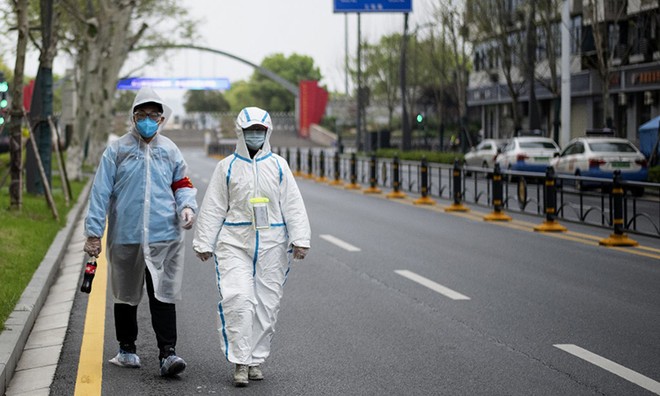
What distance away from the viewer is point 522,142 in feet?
119

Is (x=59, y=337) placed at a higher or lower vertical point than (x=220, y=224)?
lower

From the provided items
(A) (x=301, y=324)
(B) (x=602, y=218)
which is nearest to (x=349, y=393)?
(A) (x=301, y=324)

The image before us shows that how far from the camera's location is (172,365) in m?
7.25

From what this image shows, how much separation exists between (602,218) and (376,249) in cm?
452

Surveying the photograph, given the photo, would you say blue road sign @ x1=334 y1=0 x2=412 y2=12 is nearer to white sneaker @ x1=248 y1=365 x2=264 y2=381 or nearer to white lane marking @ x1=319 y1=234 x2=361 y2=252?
white lane marking @ x1=319 y1=234 x2=361 y2=252

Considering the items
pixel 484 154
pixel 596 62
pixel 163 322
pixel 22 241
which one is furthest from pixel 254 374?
pixel 596 62

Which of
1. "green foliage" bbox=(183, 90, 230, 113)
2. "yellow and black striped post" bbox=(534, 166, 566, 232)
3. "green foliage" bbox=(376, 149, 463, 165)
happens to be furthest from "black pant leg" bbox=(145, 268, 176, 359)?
"green foliage" bbox=(183, 90, 230, 113)

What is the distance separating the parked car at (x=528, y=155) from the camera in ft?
115

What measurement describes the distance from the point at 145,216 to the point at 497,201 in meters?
14.3

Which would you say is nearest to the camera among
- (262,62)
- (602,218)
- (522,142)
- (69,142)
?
(602,218)

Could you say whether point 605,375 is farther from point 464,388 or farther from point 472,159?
point 472,159

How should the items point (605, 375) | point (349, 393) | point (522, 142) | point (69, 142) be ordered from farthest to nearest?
1. point (522, 142)
2. point (69, 142)
3. point (605, 375)
4. point (349, 393)

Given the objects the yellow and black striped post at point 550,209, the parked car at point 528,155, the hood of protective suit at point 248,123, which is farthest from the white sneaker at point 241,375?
the parked car at point 528,155

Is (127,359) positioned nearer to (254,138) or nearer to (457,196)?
(254,138)
